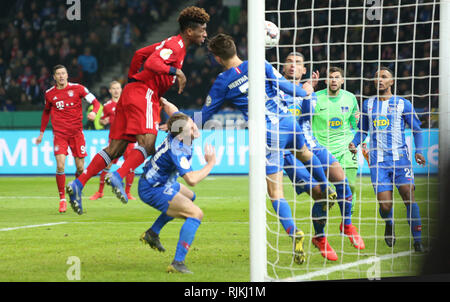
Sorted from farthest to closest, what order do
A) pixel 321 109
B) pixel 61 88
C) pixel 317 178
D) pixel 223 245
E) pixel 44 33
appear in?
pixel 44 33
pixel 61 88
pixel 321 109
pixel 223 245
pixel 317 178

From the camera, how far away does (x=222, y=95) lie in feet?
17.3

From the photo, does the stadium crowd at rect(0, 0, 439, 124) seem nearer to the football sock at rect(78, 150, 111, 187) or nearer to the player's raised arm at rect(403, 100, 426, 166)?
the player's raised arm at rect(403, 100, 426, 166)

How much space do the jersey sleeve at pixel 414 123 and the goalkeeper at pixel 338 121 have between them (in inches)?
33.7

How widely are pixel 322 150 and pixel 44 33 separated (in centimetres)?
1502

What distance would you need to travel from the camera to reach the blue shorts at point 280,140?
16.8 ft

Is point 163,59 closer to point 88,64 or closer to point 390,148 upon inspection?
point 390,148

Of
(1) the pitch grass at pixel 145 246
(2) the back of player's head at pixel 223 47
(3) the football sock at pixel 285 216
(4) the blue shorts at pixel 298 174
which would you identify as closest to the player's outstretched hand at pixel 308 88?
(2) the back of player's head at pixel 223 47

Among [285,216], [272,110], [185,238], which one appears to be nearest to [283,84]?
[272,110]

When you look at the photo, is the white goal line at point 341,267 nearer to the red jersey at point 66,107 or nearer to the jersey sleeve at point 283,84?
the jersey sleeve at point 283,84

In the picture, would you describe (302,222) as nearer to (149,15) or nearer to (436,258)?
(436,258)

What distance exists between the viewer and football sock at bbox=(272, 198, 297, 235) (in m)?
4.97

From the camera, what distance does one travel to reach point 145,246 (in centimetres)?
621

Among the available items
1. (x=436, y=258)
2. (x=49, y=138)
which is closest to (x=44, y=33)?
(x=49, y=138)

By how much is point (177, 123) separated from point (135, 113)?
5.67ft
